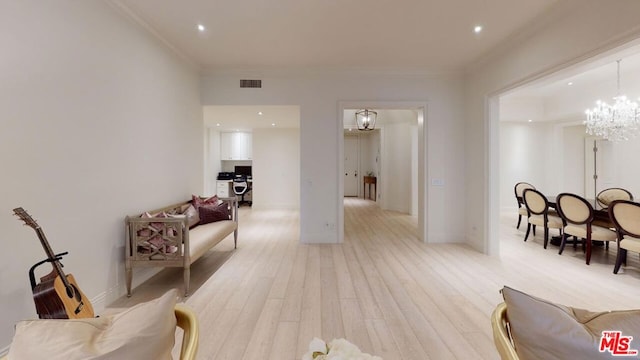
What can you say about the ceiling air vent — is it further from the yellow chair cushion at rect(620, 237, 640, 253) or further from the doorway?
the yellow chair cushion at rect(620, 237, 640, 253)

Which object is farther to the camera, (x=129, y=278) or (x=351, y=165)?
(x=351, y=165)

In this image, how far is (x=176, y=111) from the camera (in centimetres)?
403

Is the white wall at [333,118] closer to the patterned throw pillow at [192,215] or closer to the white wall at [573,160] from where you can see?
the patterned throw pillow at [192,215]

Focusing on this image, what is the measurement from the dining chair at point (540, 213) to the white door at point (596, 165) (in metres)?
4.10

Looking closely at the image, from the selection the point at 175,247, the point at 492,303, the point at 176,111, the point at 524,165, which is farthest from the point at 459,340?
the point at 524,165

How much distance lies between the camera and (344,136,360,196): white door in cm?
1263

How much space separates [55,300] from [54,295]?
0.03 m

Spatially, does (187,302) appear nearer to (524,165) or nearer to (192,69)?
(192,69)

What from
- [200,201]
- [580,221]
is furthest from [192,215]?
[580,221]

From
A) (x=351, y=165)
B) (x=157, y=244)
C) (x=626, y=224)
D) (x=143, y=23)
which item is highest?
(x=143, y=23)

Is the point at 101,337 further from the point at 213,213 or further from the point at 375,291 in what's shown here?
the point at 213,213

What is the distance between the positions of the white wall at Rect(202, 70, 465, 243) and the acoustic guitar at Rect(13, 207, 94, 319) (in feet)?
10.8

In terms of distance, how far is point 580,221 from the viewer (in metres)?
3.97

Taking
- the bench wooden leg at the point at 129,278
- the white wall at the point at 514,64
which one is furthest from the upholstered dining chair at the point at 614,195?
the bench wooden leg at the point at 129,278
